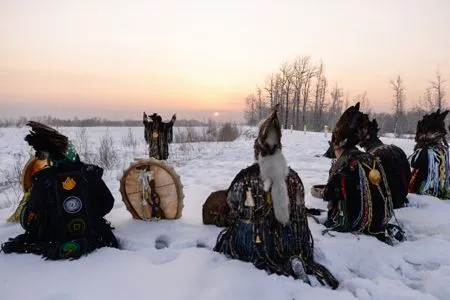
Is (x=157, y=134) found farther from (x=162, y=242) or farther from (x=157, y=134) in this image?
(x=162, y=242)

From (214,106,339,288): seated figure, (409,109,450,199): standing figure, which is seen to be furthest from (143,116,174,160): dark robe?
(409,109,450,199): standing figure

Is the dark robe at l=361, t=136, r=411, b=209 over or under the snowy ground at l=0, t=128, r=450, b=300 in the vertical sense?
over

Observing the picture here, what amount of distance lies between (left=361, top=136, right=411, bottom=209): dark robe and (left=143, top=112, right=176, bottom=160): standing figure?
117 inches

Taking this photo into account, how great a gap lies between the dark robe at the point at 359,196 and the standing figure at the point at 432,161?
2.04 m

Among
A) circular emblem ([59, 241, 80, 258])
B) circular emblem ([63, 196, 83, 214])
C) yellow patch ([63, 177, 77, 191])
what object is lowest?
circular emblem ([59, 241, 80, 258])

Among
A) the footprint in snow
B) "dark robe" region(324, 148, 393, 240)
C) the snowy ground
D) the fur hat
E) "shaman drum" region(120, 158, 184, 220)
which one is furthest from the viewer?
"shaman drum" region(120, 158, 184, 220)

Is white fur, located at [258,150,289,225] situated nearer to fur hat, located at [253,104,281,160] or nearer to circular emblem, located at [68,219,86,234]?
fur hat, located at [253,104,281,160]

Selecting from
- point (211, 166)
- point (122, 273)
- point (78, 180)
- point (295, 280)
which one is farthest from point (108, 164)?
point (295, 280)

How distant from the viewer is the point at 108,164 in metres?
9.93

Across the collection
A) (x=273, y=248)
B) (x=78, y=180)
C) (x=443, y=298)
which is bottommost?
(x=443, y=298)

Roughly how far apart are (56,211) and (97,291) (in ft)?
3.40

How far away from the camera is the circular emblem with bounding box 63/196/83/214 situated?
11.0 feet

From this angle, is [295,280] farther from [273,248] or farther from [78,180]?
[78,180]

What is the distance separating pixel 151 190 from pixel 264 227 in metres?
1.68
